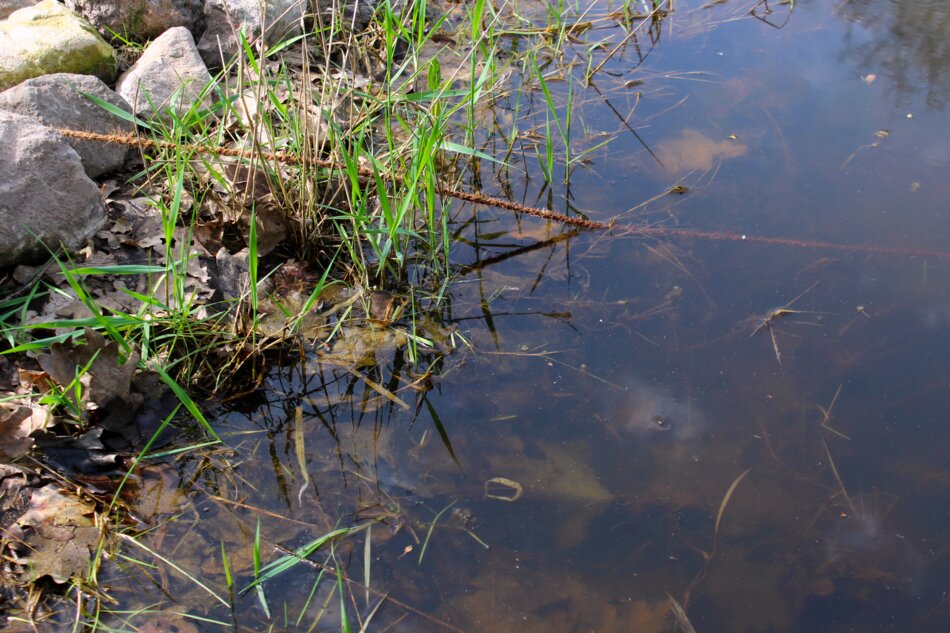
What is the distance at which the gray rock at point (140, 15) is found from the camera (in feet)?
10.7

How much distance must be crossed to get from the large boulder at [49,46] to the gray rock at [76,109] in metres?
0.25

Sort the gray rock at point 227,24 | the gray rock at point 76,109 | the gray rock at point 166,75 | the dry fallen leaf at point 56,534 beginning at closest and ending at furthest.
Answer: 1. the dry fallen leaf at point 56,534
2. the gray rock at point 76,109
3. the gray rock at point 166,75
4. the gray rock at point 227,24

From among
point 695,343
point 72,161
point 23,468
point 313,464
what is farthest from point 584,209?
point 23,468

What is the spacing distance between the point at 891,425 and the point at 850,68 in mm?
2012

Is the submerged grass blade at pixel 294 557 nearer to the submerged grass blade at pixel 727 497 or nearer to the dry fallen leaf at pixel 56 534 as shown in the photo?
the dry fallen leaf at pixel 56 534

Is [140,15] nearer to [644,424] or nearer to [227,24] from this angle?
[227,24]

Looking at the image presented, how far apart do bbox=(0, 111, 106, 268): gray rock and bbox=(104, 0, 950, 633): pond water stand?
0.77 meters

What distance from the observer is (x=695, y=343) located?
2.46 m

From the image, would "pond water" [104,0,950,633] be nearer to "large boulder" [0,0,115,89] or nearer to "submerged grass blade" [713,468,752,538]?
"submerged grass blade" [713,468,752,538]

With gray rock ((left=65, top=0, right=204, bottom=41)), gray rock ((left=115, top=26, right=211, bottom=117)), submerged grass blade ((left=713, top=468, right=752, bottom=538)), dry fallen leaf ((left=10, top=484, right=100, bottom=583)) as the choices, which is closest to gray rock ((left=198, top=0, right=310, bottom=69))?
gray rock ((left=65, top=0, right=204, bottom=41))

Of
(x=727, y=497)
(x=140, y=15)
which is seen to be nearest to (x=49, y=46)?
(x=140, y=15)

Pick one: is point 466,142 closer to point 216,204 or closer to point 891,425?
point 216,204

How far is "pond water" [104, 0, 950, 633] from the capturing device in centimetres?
191

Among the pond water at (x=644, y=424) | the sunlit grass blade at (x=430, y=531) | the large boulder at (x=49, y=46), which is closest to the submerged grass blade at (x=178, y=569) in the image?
the pond water at (x=644, y=424)
